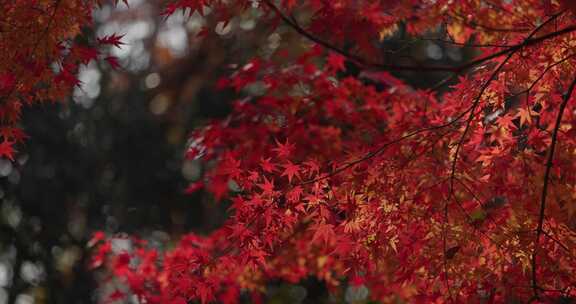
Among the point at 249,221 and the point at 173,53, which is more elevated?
the point at 173,53

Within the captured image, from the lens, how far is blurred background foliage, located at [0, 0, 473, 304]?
11047 millimetres

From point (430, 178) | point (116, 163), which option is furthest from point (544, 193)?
point (116, 163)

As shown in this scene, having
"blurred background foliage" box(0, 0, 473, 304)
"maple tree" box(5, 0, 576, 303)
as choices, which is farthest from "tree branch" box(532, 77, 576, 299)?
"blurred background foliage" box(0, 0, 473, 304)

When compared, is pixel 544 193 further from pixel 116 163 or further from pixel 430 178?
pixel 116 163

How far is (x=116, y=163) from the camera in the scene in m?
11.8

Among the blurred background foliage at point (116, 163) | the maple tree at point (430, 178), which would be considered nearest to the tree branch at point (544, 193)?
the maple tree at point (430, 178)

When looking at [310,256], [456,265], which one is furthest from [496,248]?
[310,256]

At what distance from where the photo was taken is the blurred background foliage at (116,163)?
36.2ft

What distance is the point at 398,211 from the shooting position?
11.8ft

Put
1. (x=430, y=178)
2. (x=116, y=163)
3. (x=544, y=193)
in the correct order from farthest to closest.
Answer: (x=116, y=163) < (x=430, y=178) < (x=544, y=193)

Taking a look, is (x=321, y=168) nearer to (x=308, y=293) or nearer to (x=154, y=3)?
(x=308, y=293)

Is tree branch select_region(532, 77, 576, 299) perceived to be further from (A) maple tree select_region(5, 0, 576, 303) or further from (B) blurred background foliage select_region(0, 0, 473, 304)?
(B) blurred background foliage select_region(0, 0, 473, 304)

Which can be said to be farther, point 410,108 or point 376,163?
point 410,108

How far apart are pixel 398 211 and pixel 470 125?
703 millimetres
